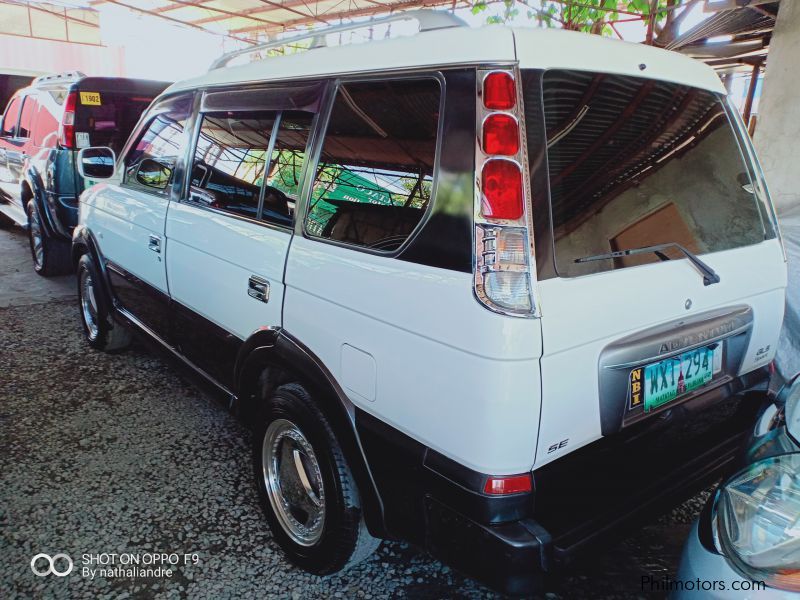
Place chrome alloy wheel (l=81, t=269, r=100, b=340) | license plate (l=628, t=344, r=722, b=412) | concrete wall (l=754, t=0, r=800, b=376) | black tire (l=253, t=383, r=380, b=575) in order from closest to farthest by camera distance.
→ 1. license plate (l=628, t=344, r=722, b=412)
2. black tire (l=253, t=383, r=380, b=575)
3. chrome alloy wheel (l=81, t=269, r=100, b=340)
4. concrete wall (l=754, t=0, r=800, b=376)

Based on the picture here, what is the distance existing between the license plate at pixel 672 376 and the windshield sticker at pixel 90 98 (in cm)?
587

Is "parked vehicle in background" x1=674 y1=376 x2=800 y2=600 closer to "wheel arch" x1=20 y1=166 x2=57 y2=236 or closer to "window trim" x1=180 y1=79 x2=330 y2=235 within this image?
"window trim" x1=180 y1=79 x2=330 y2=235

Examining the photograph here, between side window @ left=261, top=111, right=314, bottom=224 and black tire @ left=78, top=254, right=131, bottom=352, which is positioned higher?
side window @ left=261, top=111, right=314, bottom=224

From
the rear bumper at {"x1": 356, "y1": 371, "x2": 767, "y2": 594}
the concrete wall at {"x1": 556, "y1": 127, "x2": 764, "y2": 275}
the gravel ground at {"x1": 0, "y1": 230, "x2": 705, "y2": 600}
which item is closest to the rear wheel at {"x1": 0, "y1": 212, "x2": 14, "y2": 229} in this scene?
the gravel ground at {"x1": 0, "y1": 230, "x2": 705, "y2": 600}

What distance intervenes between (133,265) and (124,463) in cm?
117

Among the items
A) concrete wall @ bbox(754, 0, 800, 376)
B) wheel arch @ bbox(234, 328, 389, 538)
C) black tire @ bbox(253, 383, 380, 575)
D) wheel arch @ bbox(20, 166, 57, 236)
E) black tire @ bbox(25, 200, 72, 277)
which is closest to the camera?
wheel arch @ bbox(234, 328, 389, 538)

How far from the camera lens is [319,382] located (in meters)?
1.92

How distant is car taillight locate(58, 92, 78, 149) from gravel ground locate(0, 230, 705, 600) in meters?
2.58

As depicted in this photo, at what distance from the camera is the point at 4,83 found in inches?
445

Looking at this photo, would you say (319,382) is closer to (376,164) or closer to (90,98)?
(376,164)

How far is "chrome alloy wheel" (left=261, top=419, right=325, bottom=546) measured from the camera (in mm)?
2145

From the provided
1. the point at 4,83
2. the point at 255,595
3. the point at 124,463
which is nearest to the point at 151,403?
the point at 124,463

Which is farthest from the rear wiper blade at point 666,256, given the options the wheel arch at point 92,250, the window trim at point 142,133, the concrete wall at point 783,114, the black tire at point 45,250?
the black tire at point 45,250

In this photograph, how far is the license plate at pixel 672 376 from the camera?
166cm
